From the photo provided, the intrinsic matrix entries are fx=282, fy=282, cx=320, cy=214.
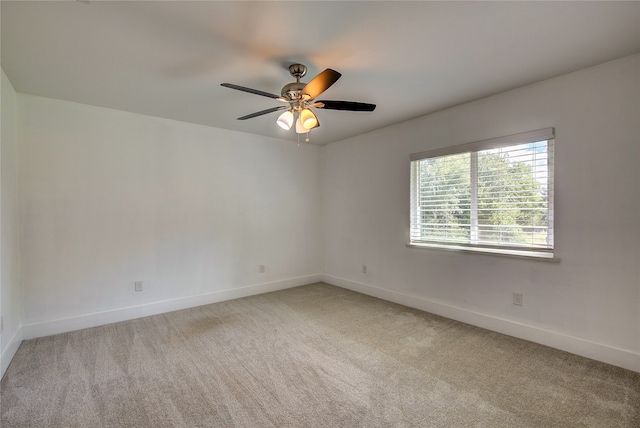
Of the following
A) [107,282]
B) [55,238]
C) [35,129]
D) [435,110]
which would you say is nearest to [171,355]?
[107,282]

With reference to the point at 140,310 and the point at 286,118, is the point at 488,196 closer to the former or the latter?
the point at 286,118

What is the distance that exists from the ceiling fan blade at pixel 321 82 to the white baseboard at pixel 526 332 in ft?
9.07

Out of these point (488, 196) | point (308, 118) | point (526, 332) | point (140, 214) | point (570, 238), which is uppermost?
point (308, 118)

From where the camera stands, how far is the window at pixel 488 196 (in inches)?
105

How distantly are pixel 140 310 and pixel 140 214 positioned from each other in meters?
1.16

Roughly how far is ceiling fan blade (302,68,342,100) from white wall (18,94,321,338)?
91.9 inches

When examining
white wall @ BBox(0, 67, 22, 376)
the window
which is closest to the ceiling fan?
the window

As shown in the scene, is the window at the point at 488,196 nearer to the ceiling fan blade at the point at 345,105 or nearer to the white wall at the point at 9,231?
the ceiling fan blade at the point at 345,105

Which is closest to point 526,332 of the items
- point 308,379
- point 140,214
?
point 308,379

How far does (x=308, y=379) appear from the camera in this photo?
211 cm

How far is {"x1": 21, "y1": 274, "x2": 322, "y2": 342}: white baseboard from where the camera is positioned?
9.48 ft

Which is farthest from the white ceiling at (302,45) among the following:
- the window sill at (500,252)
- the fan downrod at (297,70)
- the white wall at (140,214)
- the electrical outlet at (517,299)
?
the electrical outlet at (517,299)

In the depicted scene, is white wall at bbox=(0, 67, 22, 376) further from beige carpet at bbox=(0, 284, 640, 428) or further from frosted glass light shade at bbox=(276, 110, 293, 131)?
frosted glass light shade at bbox=(276, 110, 293, 131)

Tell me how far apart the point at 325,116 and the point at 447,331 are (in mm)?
2801
